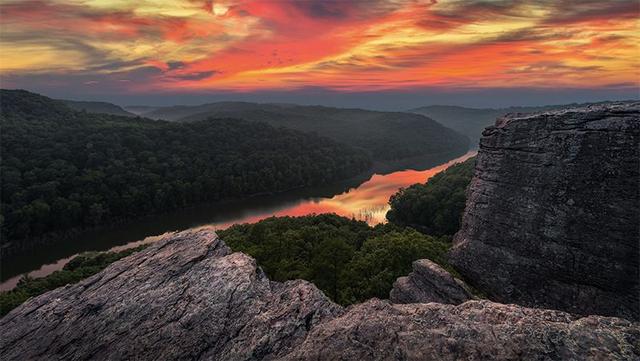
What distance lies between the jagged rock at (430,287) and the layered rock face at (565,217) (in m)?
4.56

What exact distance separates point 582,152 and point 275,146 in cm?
16665

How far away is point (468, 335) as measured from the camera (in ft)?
38.2

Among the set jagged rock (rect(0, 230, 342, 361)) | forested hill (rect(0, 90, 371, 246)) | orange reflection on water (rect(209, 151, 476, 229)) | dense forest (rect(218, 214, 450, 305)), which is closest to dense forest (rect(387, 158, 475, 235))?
orange reflection on water (rect(209, 151, 476, 229))

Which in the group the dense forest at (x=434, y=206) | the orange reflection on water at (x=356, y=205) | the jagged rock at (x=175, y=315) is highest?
the jagged rock at (x=175, y=315)

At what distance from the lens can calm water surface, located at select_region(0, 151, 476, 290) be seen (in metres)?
79.0

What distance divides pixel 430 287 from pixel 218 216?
9755 centimetres

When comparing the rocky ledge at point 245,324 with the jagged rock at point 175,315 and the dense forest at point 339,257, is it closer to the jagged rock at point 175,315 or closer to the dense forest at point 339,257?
the jagged rock at point 175,315

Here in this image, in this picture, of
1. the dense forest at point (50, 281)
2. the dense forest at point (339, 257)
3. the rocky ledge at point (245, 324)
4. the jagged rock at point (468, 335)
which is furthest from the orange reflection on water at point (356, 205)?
the jagged rock at point (468, 335)

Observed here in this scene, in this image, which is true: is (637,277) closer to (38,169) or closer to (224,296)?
(224,296)

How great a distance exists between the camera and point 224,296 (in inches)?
658

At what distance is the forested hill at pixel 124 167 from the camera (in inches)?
3696

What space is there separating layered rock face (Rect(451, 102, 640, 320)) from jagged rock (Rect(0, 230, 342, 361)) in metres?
14.2

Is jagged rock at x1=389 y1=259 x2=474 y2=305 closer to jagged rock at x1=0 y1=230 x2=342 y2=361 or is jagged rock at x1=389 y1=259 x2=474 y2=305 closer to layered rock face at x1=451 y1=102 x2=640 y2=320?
layered rock face at x1=451 y1=102 x2=640 y2=320

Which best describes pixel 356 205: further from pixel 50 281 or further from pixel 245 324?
pixel 245 324
